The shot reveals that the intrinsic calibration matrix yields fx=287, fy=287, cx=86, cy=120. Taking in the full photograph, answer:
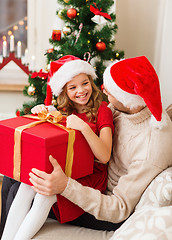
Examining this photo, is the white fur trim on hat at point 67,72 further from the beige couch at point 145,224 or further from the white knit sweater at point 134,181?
the beige couch at point 145,224

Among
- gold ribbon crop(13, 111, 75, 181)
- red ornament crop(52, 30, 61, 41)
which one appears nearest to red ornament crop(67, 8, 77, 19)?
red ornament crop(52, 30, 61, 41)

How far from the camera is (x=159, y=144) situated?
4.13 feet

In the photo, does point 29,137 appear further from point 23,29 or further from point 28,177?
point 23,29

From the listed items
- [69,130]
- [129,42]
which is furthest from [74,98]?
[129,42]

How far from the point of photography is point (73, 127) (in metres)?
1.27

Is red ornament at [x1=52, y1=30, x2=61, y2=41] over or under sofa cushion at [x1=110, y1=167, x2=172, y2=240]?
over

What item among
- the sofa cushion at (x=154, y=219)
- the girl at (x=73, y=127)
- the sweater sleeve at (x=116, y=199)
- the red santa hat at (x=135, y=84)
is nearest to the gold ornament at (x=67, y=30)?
the girl at (x=73, y=127)

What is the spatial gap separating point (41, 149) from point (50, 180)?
0.14 m

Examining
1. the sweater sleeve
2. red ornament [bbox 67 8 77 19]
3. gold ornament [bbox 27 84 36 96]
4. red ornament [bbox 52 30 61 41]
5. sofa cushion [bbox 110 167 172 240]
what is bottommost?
the sweater sleeve

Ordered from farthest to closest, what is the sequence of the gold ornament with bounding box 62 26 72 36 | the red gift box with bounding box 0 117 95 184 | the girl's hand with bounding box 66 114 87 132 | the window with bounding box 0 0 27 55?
the window with bounding box 0 0 27 55 → the gold ornament with bounding box 62 26 72 36 → the girl's hand with bounding box 66 114 87 132 → the red gift box with bounding box 0 117 95 184

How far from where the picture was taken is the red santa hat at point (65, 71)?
60.0 inches

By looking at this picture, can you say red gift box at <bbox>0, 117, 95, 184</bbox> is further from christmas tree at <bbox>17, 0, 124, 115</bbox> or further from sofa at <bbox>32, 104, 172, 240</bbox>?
christmas tree at <bbox>17, 0, 124, 115</bbox>

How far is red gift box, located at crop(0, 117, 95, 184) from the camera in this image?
1170mm

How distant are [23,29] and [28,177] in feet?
7.05
